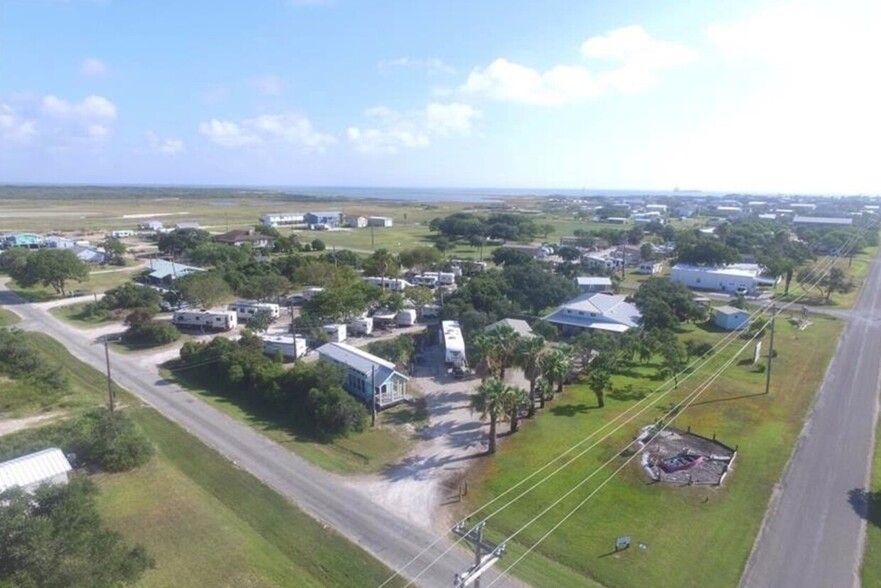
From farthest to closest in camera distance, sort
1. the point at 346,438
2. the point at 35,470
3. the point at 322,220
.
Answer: the point at 322,220 → the point at 346,438 → the point at 35,470

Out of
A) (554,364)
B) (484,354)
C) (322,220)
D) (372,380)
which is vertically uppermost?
(322,220)

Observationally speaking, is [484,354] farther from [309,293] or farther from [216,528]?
[309,293]

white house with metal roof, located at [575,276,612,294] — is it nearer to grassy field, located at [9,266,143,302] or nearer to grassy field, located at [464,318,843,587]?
grassy field, located at [464,318,843,587]

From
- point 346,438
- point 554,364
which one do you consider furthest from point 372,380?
point 554,364

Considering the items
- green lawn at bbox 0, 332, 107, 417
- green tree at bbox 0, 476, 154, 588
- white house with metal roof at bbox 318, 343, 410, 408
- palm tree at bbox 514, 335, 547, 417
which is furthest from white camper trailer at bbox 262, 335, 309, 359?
green tree at bbox 0, 476, 154, 588

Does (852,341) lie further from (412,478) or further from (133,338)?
(133,338)

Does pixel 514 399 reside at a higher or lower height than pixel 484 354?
lower

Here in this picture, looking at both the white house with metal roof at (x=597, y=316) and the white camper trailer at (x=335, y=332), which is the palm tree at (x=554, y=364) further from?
the white camper trailer at (x=335, y=332)
